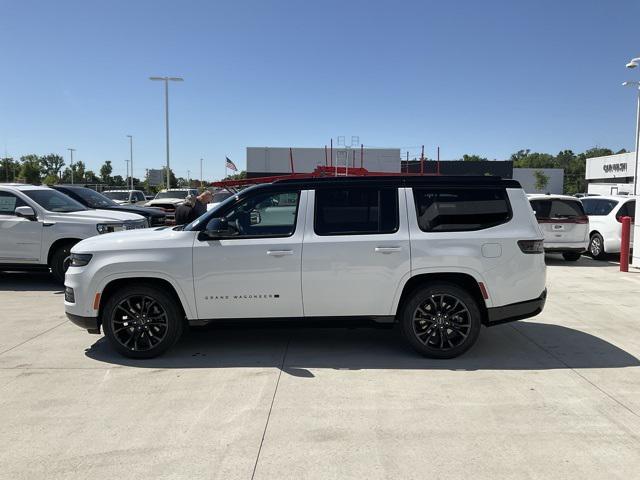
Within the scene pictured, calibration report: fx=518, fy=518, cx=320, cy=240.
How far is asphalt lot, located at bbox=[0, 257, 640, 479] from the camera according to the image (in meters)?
3.34

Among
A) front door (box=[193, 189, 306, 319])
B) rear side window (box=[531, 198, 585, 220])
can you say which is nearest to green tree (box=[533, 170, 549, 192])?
rear side window (box=[531, 198, 585, 220])

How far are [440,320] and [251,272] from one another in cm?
195

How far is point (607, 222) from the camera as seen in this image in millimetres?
12711

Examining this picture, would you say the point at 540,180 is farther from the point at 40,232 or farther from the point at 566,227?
the point at 40,232

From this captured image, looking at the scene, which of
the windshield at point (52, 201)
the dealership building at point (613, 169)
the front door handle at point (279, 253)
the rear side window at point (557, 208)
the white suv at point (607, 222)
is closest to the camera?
the front door handle at point (279, 253)

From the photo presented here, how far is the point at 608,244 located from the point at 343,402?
10.9 m

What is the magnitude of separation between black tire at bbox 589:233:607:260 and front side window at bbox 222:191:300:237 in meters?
10.5

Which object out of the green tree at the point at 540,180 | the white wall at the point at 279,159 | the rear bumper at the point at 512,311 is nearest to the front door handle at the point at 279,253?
the rear bumper at the point at 512,311

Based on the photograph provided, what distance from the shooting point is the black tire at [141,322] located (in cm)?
522

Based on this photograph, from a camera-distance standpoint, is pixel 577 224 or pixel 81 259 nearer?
pixel 81 259

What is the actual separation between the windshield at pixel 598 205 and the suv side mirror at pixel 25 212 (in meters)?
12.8

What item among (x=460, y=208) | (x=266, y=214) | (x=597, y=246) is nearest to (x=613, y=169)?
(x=597, y=246)

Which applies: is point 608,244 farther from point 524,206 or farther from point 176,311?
point 176,311

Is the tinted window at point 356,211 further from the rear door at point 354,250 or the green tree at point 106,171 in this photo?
the green tree at point 106,171
